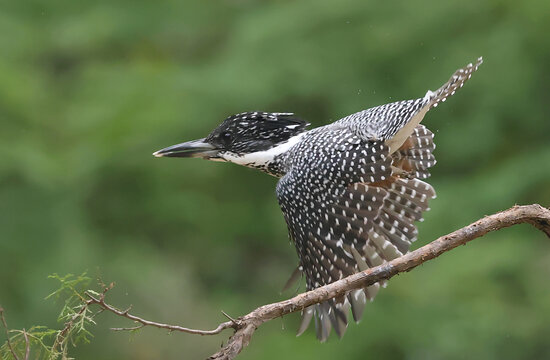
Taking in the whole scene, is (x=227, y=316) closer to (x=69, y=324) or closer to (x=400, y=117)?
(x=69, y=324)

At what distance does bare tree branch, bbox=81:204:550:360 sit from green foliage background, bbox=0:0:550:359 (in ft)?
9.88

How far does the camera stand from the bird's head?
4.91 metres

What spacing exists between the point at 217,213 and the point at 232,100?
105 centimetres

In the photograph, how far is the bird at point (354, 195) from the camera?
4273 millimetres

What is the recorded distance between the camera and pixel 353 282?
3238 millimetres

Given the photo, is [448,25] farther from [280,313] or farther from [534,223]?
[280,313]

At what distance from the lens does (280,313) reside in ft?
10.2

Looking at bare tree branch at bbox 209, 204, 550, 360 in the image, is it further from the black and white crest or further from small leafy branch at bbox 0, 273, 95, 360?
the black and white crest

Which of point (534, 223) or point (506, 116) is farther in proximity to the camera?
point (506, 116)

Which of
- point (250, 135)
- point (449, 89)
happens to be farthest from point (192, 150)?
point (449, 89)

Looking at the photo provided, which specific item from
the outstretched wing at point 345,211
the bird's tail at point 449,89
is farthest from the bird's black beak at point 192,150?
the bird's tail at point 449,89

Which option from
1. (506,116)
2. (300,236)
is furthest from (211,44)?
(300,236)

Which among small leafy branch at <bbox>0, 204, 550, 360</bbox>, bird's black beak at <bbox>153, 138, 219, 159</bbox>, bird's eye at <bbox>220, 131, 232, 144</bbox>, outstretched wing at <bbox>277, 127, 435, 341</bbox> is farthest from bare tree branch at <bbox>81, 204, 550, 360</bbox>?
bird's eye at <bbox>220, 131, 232, 144</bbox>

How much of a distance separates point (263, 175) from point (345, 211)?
3.18m
